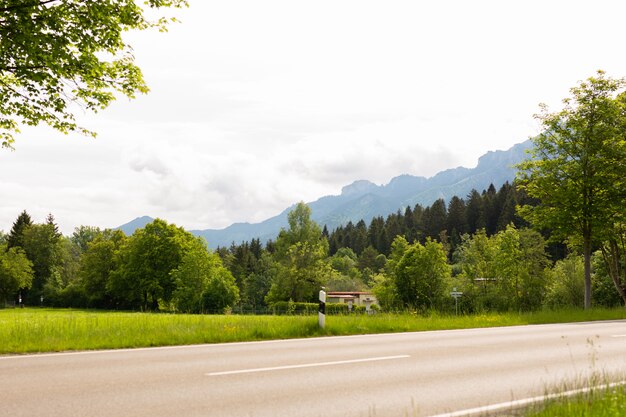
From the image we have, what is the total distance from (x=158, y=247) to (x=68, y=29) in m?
61.3

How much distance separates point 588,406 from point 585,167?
2337 centimetres

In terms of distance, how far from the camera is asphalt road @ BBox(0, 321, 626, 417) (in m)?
5.79

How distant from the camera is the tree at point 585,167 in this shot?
2559 cm

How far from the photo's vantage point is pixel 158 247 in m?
72.4

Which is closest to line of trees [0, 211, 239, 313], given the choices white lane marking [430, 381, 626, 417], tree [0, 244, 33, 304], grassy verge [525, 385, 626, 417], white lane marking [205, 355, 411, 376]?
tree [0, 244, 33, 304]

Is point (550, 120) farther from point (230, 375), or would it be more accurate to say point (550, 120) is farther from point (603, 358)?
point (230, 375)

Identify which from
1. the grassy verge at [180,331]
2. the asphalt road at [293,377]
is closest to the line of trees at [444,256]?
the grassy verge at [180,331]

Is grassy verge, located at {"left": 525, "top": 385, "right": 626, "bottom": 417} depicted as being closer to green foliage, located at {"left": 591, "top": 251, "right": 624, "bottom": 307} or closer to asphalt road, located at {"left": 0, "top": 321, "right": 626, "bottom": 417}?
asphalt road, located at {"left": 0, "top": 321, "right": 626, "bottom": 417}

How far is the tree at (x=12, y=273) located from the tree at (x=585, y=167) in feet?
279

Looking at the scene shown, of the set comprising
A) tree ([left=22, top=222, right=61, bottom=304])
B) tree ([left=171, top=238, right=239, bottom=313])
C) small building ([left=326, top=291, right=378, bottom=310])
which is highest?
tree ([left=22, top=222, right=61, bottom=304])

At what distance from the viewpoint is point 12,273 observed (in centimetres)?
8675

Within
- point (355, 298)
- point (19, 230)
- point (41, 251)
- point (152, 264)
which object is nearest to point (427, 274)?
point (355, 298)

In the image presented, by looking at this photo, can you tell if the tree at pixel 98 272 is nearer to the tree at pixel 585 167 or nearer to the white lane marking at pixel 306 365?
the tree at pixel 585 167

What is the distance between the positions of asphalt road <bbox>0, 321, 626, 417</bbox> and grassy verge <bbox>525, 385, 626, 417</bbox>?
62 cm
